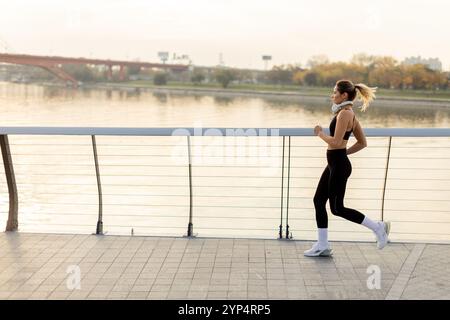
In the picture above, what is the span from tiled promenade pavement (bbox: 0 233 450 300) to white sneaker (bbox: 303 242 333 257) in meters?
0.06

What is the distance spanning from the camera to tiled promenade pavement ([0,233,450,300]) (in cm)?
379

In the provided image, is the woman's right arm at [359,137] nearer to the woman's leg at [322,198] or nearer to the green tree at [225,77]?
the woman's leg at [322,198]

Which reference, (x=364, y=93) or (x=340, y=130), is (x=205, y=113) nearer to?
(x=364, y=93)

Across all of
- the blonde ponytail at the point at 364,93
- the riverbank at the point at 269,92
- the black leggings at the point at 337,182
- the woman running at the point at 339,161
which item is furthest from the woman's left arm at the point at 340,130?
the riverbank at the point at 269,92

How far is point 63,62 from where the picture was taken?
44188 millimetres

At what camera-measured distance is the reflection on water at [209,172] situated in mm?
10250

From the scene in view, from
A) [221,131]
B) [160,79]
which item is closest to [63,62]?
[160,79]

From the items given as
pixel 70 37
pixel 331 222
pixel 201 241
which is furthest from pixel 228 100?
pixel 201 241

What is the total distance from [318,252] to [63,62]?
140 feet

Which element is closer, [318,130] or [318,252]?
[318,130]

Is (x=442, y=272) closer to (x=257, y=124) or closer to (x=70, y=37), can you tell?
(x=257, y=124)

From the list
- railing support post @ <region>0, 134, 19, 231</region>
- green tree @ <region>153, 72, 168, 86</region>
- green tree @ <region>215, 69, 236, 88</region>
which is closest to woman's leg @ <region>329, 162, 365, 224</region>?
railing support post @ <region>0, 134, 19, 231</region>

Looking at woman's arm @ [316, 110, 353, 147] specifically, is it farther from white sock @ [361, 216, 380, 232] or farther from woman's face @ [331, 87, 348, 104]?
white sock @ [361, 216, 380, 232]

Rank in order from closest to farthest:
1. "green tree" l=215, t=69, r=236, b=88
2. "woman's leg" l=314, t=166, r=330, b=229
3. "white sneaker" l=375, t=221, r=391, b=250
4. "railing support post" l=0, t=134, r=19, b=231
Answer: "woman's leg" l=314, t=166, r=330, b=229, "white sneaker" l=375, t=221, r=391, b=250, "railing support post" l=0, t=134, r=19, b=231, "green tree" l=215, t=69, r=236, b=88
